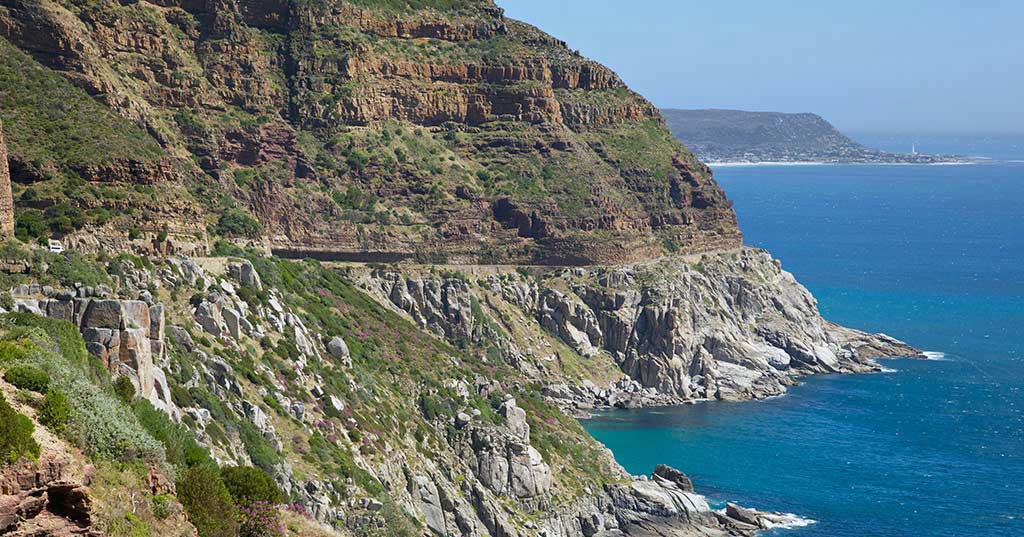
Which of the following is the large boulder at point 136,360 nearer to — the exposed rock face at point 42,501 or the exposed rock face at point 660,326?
the exposed rock face at point 42,501

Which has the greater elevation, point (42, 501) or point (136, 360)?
point (42, 501)

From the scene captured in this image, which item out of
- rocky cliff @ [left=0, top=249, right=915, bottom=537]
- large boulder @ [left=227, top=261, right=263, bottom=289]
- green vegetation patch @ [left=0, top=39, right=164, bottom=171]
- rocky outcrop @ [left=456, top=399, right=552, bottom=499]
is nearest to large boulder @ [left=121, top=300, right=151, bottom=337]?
rocky cliff @ [left=0, top=249, right=915, bottom=537]

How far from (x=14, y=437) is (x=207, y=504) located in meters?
9.23

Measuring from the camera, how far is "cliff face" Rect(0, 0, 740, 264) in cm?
12038

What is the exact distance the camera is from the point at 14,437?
30.6m

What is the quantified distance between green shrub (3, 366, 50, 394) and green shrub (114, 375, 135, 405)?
921cm

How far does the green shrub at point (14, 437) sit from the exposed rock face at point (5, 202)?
2245cm

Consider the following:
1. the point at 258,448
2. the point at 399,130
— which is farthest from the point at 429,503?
the point at 399,130

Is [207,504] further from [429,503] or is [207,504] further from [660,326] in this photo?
[660,326]

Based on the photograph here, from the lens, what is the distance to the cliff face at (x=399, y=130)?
120375mm

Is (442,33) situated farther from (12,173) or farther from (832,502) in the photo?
(12,173)

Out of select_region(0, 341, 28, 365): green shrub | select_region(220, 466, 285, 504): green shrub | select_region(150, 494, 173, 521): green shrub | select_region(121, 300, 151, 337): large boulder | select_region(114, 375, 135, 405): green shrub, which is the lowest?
select_region(220, 466, 285, 504): green shrub

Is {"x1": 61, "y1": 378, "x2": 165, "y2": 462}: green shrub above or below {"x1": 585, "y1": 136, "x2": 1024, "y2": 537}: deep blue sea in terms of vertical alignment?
above

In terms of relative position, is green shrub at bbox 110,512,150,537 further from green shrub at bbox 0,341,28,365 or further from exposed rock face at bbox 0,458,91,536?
green shrub at bbox 0,341,28,365
